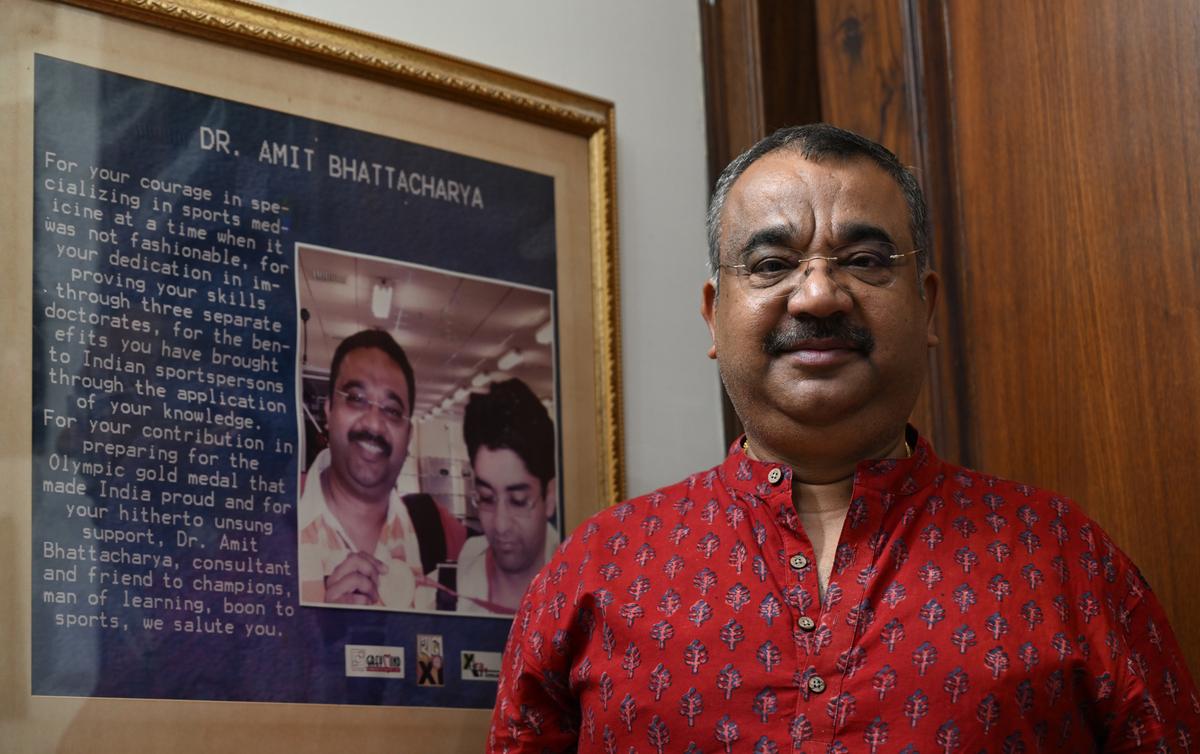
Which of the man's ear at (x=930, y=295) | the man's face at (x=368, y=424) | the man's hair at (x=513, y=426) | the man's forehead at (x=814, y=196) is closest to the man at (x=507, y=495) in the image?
the man's hair at (x=513, y=426)

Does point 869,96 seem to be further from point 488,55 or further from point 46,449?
point 46,449

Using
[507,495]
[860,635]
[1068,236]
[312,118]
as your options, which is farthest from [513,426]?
[1068,236]

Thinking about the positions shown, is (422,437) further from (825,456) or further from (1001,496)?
(1001,496)

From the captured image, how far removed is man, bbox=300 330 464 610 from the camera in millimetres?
1685

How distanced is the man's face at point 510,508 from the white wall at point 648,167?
169mm

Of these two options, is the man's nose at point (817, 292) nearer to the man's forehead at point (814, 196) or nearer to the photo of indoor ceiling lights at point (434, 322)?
the man's forehead at point (814, 196)

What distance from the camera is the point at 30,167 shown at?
1.54 m

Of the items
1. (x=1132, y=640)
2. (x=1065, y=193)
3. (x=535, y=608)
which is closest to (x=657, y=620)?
(x=535, y=608)

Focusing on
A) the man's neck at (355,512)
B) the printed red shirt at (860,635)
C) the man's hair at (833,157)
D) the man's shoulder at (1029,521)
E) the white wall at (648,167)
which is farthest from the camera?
the white wall at (648,167)

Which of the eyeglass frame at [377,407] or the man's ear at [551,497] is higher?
the eyeglass frame at [377,407]

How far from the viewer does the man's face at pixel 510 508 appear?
6.01 ft

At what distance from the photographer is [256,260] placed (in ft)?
5.54

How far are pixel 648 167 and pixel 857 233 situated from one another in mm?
596

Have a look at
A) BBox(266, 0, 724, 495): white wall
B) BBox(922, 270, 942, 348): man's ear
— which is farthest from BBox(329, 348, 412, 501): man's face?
BBox(922, 270, 942, 348): man's ear
